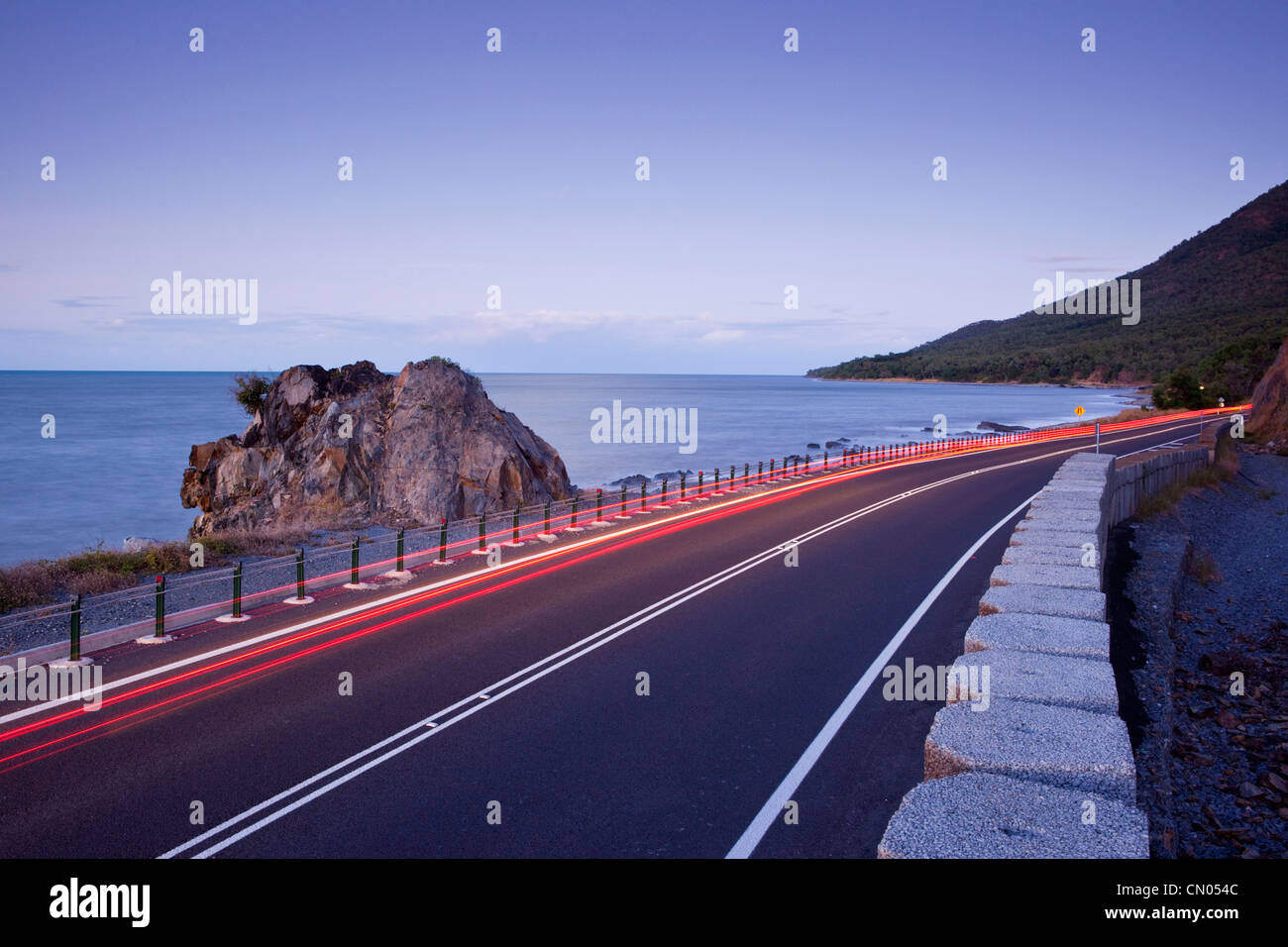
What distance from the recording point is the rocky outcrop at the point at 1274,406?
46.9 m

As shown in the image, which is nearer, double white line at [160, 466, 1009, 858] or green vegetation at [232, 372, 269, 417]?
double white line at [160, 466, 1009, 858]

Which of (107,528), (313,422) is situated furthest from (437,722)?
(107,528)

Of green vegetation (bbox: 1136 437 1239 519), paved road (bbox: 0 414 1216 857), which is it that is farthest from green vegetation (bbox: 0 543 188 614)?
green vegetation (bbox: 1136 437 1239 519)

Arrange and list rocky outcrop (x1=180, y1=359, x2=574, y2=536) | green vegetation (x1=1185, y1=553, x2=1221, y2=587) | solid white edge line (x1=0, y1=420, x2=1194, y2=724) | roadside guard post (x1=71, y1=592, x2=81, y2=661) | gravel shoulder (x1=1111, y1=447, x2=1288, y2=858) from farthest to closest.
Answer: rocky outcrop (x1=180, y1=359, x2=574, y2=536) < green vegetation (x1=1185, y1=553, x2=1221, y2=587) < roadside guard post (x1=71, y1=592, x2=81, y2=661) < solid white edge line (x1=0, y1=420, x2=1194, y2=724) < gravel shoulder (x1=1111, y1=447, x2=1288, y2=858)

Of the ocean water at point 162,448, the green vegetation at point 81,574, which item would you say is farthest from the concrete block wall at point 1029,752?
the ocean water at point 162,448

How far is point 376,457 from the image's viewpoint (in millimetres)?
25141

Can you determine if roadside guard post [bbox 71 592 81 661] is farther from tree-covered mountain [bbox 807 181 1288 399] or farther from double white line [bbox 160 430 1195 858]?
tree-covered mountain [bbox 807 181 1288 399]

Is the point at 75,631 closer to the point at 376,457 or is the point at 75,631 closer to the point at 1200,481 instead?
the point at 376,457

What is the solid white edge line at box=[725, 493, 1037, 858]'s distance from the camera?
630 cm

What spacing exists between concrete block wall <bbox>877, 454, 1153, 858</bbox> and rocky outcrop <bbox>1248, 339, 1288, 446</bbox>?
1905 inches

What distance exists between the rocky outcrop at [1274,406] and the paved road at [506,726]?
43.3 m

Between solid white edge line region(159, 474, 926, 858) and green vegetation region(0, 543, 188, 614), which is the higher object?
green vegetation region(0, 543, 188, 614)

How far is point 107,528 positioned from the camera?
1549 inches
